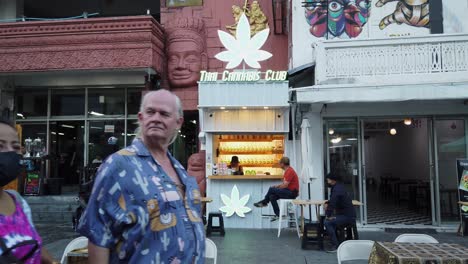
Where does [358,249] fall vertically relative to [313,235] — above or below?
above

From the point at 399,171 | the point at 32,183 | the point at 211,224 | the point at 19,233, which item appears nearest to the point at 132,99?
the point at 32,183

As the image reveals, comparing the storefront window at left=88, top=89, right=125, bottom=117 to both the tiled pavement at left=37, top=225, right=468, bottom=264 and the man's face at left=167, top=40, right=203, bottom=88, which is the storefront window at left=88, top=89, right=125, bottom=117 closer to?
the man's face at left=167, top=40, right=203, bottom=88

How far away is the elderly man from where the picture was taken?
5.68ft

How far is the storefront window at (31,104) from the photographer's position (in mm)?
13852

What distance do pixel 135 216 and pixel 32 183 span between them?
449 inches

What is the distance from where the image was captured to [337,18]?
10.9 metres

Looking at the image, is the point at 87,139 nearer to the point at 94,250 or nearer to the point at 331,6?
the point at 331,6

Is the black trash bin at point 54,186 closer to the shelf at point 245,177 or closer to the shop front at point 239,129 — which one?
the shop front at point 239,129

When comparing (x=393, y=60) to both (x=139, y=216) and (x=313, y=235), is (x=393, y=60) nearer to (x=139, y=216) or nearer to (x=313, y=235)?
(x=313, y=235)

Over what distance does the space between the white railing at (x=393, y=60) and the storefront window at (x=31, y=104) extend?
30.6 feet

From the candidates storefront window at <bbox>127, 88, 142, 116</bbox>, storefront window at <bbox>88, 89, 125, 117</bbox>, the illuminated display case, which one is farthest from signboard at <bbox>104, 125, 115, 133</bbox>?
the illuminated display case

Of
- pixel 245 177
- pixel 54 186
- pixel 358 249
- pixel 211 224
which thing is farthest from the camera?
pixel 54 186

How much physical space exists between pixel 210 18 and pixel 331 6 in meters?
3.68

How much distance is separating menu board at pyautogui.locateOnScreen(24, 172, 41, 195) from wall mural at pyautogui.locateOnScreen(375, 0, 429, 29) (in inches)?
413
